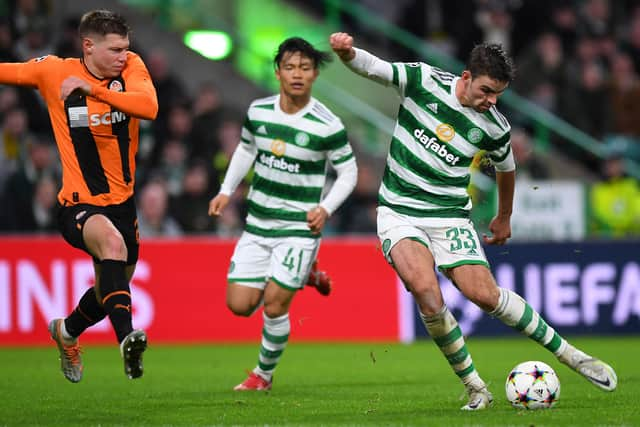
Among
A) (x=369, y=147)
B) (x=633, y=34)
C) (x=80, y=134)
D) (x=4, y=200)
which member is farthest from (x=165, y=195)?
(x=633, y=34)

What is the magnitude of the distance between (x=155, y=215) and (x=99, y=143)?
6538mm

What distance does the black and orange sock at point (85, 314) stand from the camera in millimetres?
8094

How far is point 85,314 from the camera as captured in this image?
Result: 8.12 meters

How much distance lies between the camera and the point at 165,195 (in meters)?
14.7

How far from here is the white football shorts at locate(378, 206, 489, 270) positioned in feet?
25.0

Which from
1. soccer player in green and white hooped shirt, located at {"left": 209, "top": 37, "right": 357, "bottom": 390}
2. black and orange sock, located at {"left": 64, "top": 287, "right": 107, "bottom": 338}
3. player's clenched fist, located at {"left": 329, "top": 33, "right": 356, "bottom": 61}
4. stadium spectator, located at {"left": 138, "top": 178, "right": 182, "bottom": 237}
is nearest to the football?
player's clenched fist, located at {"left": 329, "top": 33, "right": 356, "bottom": 61}

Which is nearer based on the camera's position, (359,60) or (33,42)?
(359,60)

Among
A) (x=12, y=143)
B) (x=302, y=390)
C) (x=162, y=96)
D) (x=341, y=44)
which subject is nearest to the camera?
(x=341, y=44)

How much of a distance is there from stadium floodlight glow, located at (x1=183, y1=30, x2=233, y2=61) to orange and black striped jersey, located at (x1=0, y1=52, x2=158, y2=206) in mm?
10007

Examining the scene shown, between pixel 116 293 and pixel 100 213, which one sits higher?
pixel 100 213

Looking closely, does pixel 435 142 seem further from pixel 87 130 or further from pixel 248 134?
pixel 87 130

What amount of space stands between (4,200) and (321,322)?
13.2 feet

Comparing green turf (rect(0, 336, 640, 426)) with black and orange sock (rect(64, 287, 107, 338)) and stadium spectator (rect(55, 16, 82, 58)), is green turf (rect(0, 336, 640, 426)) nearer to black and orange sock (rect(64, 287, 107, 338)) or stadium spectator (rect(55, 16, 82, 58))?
black and orange sock (rect(64, 287, 107, 338))

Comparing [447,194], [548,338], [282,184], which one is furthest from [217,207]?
[548,338]
